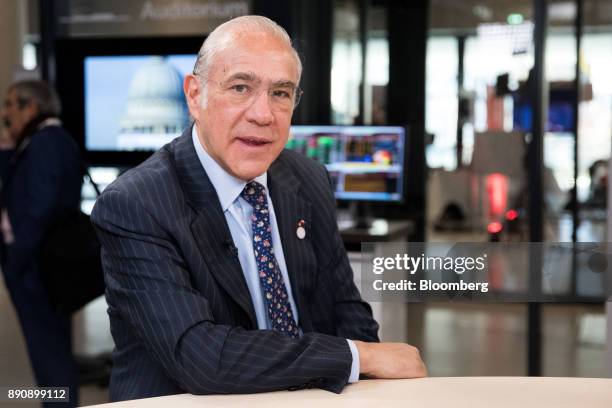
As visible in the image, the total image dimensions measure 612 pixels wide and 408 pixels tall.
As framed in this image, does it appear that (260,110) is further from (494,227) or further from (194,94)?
(494,227)

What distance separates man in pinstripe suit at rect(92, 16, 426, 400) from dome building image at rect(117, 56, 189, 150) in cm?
304

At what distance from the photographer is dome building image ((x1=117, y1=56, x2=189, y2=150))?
5.33m

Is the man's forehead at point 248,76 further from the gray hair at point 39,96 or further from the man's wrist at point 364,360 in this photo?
the gray hair at point 39,96

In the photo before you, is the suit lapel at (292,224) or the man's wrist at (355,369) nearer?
the man's wrist at (355,369)

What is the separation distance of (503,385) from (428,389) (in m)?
0.16

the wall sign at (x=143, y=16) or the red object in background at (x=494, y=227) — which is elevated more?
the wall sign at (x=143, y=16)

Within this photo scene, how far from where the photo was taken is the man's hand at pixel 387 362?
73.5 inches

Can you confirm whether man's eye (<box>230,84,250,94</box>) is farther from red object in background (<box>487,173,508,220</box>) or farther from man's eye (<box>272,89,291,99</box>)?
red object in background (<box>487,173,508,220</box>)

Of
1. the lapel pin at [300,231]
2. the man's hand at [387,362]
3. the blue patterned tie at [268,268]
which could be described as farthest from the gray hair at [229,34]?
the man's hand at [387,362]

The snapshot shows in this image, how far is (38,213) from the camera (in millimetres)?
4254

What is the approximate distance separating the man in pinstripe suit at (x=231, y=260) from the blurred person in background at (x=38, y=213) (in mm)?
2198

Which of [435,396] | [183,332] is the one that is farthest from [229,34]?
[435,396]

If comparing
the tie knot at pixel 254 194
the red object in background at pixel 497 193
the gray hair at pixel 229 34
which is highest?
the gray hair at pixel 229 34

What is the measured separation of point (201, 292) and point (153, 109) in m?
3.56
